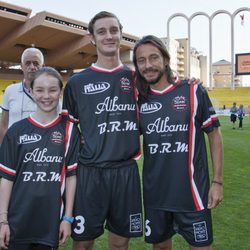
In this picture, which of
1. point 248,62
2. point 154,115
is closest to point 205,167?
point 154,115

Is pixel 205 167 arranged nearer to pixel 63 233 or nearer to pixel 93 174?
pixel 93 174

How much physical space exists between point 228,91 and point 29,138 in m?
56.6

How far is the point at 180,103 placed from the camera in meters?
2.79

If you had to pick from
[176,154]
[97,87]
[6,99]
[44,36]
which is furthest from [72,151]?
[44,36]

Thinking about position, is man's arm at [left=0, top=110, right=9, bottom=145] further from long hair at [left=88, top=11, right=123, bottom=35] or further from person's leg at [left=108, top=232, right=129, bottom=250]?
person's leg at [left=108, top=232, right=129, bottom=250]

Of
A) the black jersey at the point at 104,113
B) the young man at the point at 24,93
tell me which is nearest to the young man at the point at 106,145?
the black jersey at the point at 104,113

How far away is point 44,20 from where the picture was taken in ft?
115

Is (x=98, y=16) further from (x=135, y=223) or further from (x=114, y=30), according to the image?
(x=135, y=223)

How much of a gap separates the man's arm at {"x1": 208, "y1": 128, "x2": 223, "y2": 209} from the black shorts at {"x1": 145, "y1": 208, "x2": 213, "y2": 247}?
108 mm

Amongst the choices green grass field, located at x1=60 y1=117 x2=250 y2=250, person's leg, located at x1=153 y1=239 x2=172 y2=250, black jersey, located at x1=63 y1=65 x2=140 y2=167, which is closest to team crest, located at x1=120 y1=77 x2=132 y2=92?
black jersey, located at x1=63 y1=65 x2=140 y2=167

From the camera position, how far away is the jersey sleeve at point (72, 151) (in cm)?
268

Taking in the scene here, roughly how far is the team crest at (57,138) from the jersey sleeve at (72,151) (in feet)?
0.20

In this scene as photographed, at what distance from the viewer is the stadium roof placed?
35031mm

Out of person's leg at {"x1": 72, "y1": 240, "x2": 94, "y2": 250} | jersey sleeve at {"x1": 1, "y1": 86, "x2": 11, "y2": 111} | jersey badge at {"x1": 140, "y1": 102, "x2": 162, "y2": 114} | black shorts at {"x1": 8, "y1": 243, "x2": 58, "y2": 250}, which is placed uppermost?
jersey sleeve at {"x1": 1, "y1": 86, "x2": 11, "y2": 111}
